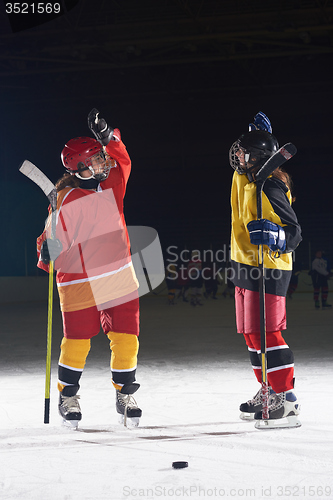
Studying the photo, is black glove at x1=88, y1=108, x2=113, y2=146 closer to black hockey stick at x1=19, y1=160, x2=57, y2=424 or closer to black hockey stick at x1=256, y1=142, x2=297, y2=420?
black hockey stick at x1=19, y1=160, x2=57, y2=424

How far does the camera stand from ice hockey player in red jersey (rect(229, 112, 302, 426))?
2.99 meters

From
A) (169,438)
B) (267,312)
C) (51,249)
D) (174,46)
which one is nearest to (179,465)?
(169,438)

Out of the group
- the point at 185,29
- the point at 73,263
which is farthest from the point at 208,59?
the point at 73,263

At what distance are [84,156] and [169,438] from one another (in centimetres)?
164

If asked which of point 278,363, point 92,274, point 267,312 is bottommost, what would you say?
point 278,363

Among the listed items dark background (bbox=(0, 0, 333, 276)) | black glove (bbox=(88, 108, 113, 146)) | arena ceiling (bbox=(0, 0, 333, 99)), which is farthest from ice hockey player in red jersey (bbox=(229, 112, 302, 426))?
dark background (bbox=(0, 0, 333, 276))

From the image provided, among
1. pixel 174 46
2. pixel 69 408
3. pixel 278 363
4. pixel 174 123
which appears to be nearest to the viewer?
pixel 278 363

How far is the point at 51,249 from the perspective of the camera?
9.87 ft

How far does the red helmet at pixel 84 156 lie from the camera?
3152 millimetres

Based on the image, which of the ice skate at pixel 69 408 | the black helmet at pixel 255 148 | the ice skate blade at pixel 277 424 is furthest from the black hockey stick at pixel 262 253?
the ice skate at pixel 69 408

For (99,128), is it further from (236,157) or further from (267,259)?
(267,259)

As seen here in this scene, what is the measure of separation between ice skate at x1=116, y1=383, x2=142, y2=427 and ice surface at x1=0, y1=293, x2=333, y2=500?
0.06 meters

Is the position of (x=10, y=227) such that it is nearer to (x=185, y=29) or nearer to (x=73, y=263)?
(x=185, y=29)

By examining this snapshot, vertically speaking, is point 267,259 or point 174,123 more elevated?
point 174,123
